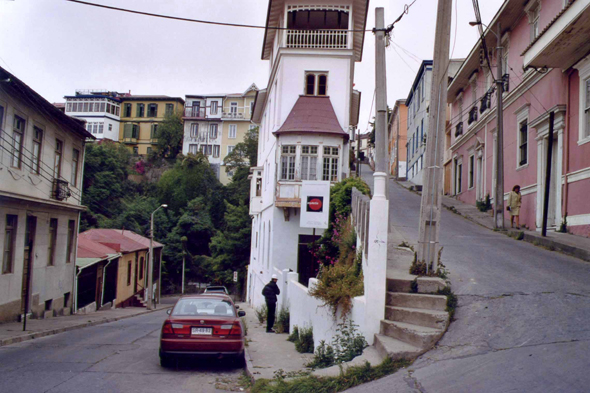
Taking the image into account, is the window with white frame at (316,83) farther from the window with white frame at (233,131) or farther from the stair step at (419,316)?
the window with white frame at (233,131)

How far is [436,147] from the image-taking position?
30.3 ft

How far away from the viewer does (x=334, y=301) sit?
939 centimetres

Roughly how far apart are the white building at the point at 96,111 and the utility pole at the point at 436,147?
3031 inches

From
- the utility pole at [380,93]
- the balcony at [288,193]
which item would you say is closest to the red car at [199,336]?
the utility pole at [380,93]

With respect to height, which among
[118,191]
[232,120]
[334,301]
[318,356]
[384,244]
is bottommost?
[318,356]

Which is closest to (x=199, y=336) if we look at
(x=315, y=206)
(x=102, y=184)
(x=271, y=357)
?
(x=271, y=357)

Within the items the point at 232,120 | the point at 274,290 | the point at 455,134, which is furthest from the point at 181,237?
the point at 274,290

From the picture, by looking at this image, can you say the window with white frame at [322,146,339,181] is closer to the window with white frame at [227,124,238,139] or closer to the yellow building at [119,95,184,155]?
the window with white frame at [227,124,238,139]

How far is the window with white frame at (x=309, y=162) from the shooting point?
24766 mm

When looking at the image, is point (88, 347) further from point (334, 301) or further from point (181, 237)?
point (181, 237)

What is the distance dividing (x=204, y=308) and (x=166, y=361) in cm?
126

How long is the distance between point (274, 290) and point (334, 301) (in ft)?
24.8

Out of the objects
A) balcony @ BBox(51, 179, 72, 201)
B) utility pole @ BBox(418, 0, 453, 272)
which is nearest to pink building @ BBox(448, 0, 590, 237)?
utility pole @ BBox(418, 0, 453, 272)

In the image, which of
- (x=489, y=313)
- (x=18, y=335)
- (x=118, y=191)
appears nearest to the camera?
(x=489, y=313)
